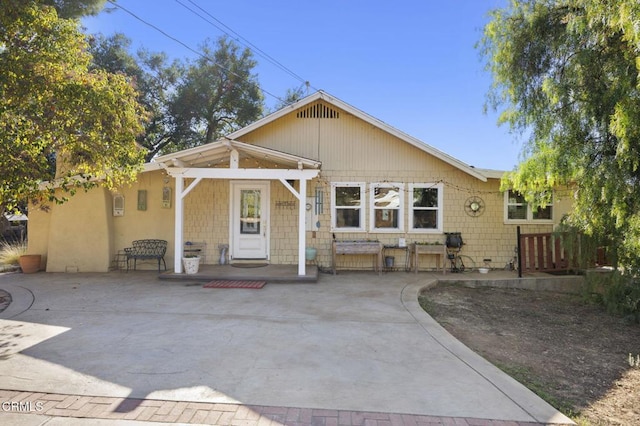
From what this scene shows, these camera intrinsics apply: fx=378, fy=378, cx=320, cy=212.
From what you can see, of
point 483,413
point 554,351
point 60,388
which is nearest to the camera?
point 483,413

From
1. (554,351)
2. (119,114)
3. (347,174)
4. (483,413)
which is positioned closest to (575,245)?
(554,351)

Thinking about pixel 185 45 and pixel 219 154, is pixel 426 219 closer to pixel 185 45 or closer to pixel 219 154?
pixel 219 154

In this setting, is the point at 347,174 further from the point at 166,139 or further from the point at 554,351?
the point at 166,139

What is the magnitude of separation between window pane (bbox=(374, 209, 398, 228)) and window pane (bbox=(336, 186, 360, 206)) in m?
0.68

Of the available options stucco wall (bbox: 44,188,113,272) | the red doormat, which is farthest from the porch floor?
stucco wall (bbox: 44,188,113,272)

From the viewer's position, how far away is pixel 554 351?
500 centimetres

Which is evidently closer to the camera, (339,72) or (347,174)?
(347,174)

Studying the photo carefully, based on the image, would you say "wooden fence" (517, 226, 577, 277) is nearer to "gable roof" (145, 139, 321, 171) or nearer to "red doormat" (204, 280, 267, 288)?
"gable roof" (145, 139, 321, 171)

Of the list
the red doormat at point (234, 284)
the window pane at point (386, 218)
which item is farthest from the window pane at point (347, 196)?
the red doormat at point (234, 284)

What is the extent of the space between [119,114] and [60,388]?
324 cm

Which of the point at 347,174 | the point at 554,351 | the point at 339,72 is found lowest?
the point at 554,351

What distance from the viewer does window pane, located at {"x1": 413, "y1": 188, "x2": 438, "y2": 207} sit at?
10.5m

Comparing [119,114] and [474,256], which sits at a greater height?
[119,114]

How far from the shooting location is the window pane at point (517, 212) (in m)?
10.5
